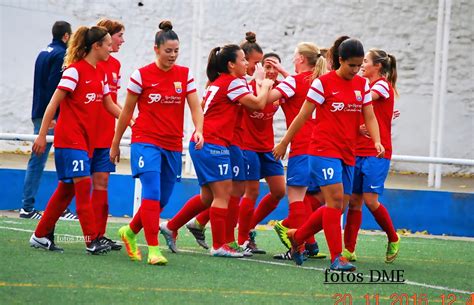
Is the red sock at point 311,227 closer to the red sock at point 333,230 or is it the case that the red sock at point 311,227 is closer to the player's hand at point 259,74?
the red sock at point 333,230

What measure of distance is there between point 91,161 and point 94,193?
13.2 inches

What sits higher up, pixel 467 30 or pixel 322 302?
pixel 467 30

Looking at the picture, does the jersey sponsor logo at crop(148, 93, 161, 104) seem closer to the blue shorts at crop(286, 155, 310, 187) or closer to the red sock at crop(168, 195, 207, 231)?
the red sock at crop(168, 195, 207, 231)

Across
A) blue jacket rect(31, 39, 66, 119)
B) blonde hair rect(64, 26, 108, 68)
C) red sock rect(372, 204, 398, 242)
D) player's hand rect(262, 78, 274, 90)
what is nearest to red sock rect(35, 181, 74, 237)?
blonde hair rect(64, 26, 108, 68)

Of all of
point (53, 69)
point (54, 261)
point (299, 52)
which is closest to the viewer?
point (54, 261)

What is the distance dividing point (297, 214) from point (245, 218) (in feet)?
1.91

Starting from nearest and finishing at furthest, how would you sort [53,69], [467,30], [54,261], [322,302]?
1. [322,302]
2. [54,261]
3. [53,69]
4. [467,30]

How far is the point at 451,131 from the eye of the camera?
19.1 m

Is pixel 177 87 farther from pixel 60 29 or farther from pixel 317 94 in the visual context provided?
pixel 60 29

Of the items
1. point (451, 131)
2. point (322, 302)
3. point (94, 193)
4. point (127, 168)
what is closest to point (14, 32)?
point (127, 168)

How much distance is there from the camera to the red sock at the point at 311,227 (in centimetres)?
985

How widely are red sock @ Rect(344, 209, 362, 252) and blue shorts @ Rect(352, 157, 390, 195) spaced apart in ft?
0.69

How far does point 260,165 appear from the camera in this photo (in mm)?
11211

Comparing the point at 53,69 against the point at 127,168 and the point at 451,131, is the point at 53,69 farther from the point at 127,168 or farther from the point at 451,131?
the point at 451,131
